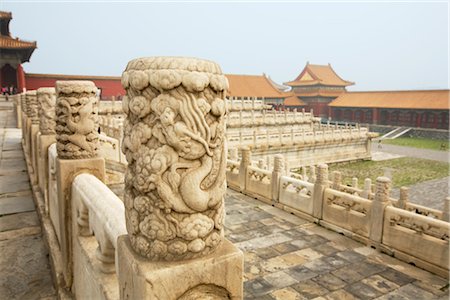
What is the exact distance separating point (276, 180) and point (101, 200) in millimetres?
6422

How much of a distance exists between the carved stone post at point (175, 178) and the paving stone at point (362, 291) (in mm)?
3785

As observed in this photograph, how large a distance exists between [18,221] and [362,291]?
5.22m

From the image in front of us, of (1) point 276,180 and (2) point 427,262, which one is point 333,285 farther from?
(1) point 276,180

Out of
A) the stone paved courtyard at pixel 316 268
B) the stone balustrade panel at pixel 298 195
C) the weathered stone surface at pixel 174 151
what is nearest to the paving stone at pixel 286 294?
the stone paved courtyard at pixel 316 268

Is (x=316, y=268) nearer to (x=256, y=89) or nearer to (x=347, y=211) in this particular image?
(x=347, y=211)

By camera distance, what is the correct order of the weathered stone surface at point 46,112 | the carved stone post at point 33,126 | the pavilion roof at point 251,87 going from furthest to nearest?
the pavilion roof at point 251,87 → the carved stone post at point 33,126 → the weathered stone surface at point 46,112

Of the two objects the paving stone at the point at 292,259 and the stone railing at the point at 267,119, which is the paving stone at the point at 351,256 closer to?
the paving stone at the point at 292,259

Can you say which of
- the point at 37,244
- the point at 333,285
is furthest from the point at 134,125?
the point at 333,285

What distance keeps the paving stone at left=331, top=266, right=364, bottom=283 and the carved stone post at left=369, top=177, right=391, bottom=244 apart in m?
1.03

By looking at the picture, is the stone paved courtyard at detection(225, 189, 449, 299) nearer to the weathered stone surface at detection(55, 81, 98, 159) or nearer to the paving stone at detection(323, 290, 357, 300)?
the paving stone at detection(323, 290, 357, 300)

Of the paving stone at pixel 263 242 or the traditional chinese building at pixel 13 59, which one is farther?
the traditional chinese building at pixel 13 59

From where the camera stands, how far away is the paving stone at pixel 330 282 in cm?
A: 496

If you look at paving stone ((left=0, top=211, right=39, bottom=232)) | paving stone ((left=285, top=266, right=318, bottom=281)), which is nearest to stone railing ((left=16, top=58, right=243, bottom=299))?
paving stone ((left=285, top=266, right=318, bottom=281))

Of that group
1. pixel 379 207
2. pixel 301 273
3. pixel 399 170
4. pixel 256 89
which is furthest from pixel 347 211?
pixel 256 89
